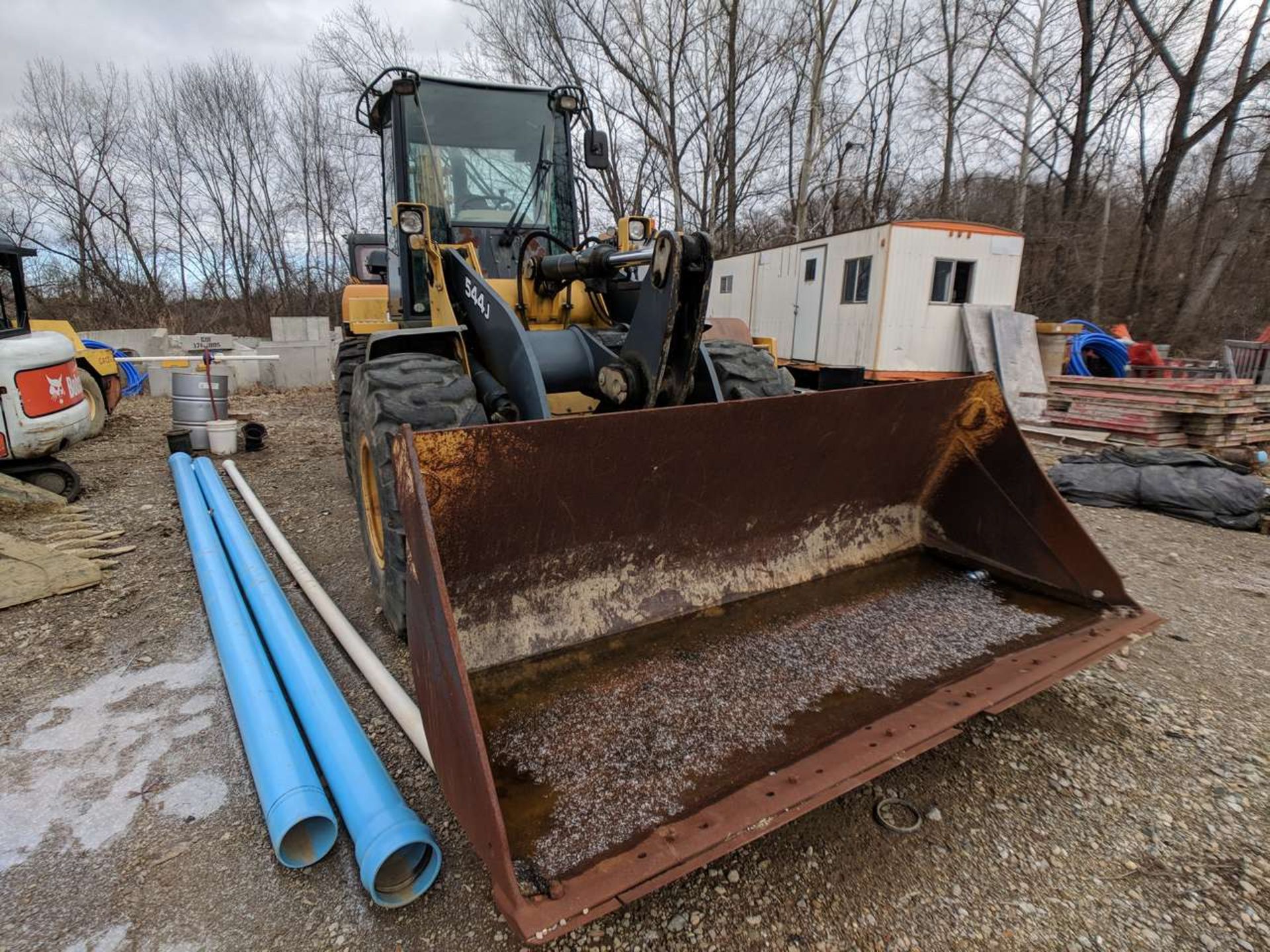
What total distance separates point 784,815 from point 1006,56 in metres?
23.9

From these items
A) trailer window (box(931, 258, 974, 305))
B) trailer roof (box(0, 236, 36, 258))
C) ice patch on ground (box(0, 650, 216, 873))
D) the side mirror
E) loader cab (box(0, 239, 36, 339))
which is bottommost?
ice patch on ground (box(0, 650, 216, 873))

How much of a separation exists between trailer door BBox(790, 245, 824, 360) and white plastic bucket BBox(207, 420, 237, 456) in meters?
9.08

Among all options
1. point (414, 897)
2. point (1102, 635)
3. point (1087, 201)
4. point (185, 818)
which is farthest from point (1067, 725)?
point (1087, 201)

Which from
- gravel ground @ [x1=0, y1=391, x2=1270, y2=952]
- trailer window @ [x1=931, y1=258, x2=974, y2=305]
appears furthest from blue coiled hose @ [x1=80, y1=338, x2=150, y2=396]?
trailer window @ [x1=931, y1=258, x2=974, y2=305]

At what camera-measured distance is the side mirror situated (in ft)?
13.5

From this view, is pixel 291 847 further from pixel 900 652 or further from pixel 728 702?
pixel 900 652

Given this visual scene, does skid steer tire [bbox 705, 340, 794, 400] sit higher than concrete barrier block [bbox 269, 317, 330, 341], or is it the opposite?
skid steer tire [bbox 705, 340, 794, 400]

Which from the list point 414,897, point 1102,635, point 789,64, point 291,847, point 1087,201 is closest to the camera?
point 414,897

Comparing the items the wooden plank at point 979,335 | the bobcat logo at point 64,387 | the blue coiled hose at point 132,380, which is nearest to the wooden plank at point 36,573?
the bobcat logo at point 64,387

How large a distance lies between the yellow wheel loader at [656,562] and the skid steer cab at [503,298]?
19 mm

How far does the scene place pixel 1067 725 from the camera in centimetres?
251

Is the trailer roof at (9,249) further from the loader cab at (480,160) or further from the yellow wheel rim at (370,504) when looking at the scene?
the yellow wheel rim at (370,504)

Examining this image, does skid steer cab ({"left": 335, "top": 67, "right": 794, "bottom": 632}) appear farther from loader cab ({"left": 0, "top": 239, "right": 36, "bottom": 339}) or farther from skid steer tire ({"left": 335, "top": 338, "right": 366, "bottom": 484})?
loader cab ({"left": 0, "top": 239, "right": 36, "bottom": 339})

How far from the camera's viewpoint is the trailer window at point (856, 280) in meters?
10.5
